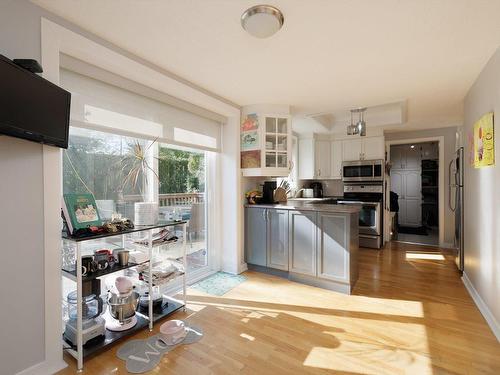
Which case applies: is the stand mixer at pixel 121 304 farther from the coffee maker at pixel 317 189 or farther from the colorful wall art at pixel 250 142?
the coffee maker at pixel 317 189

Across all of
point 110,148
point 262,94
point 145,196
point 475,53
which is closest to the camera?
point 475,53

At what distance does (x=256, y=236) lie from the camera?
3455 mm

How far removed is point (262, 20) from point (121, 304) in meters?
2.30

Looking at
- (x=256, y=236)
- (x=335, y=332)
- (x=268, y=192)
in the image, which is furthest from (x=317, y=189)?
(x=335, y=332)

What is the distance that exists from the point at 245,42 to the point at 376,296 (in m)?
2.83

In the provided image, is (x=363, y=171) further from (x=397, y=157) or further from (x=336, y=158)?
(x=397, y=157)

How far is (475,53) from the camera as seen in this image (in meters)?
2.08

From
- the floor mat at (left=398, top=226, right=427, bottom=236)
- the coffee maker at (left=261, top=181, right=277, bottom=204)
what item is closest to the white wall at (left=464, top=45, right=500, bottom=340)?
the coffee maker at (left=261, top=181, right=277, bottom=204)

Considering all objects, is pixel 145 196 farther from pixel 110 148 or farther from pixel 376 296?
pixel 376 296

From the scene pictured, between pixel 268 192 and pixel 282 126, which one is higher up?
pixel 282 126

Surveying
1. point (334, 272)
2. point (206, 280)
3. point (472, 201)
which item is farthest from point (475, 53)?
point (206, 280)

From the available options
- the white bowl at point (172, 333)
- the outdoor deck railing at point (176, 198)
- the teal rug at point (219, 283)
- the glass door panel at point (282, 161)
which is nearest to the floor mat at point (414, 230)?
the glass door panel at point (282, 161)

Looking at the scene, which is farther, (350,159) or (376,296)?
(350,159)

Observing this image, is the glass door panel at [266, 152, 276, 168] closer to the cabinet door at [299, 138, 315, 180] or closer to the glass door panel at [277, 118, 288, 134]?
the glass door panel at [277, 118, 288, 134]
